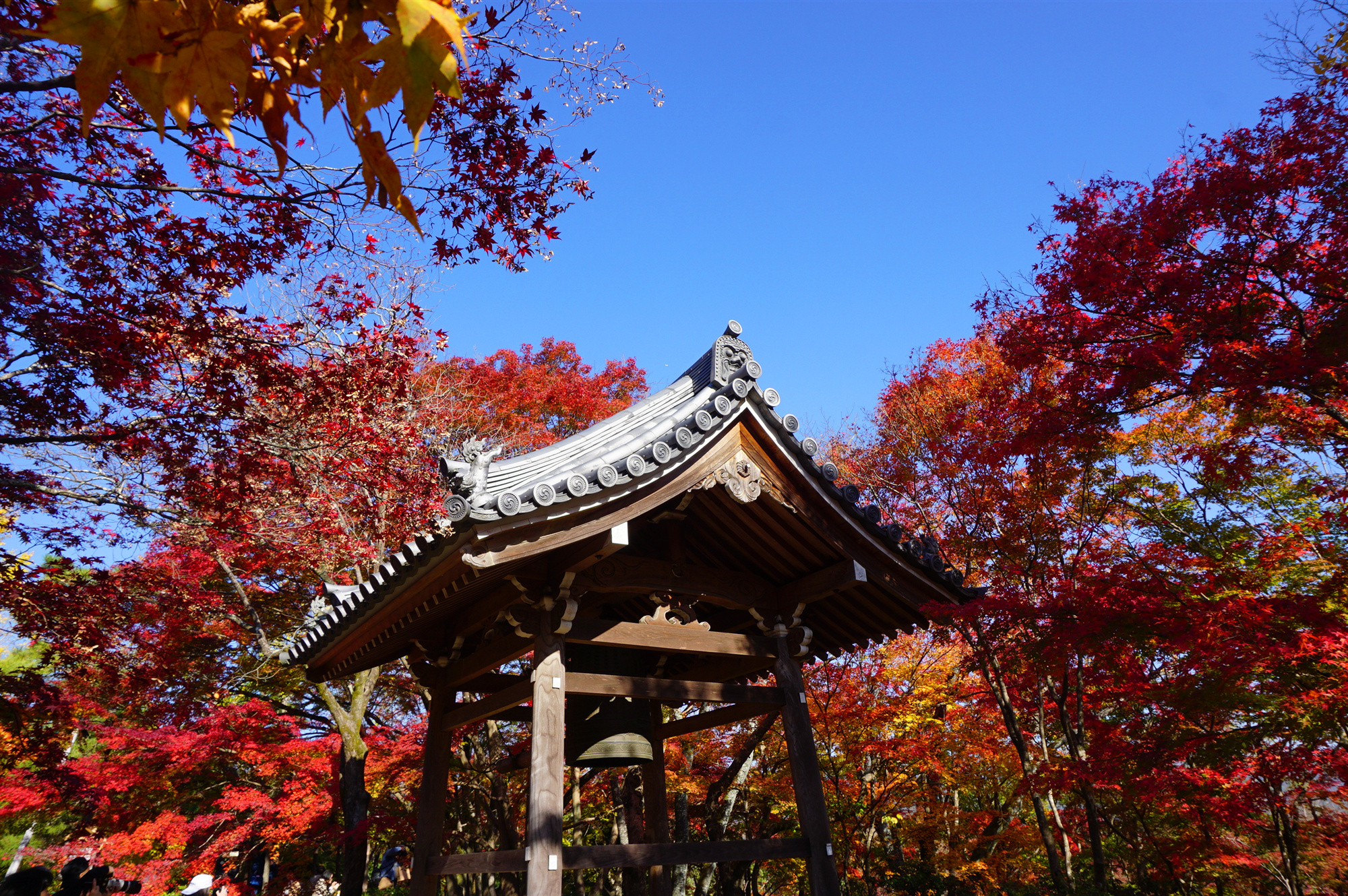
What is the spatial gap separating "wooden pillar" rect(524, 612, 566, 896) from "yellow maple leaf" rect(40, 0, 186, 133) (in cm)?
387

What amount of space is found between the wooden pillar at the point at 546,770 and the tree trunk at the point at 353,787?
23.1 feet

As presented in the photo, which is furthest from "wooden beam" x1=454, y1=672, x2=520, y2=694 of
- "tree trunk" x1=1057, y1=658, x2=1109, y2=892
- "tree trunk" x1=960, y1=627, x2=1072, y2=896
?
"tree trunk" x1=1057, y1=658, x2=1109, y2=892

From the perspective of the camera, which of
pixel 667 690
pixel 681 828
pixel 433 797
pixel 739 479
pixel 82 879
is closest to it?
pixel 739 479

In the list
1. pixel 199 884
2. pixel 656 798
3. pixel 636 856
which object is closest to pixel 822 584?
pixel 636 856

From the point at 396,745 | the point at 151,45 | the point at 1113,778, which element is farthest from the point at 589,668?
the point at 396,745

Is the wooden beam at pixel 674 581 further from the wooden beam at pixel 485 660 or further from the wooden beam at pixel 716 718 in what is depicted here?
the wooden beam at pixel 716 718

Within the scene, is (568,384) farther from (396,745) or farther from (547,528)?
(547,528)

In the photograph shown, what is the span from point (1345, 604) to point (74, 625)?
12328mm

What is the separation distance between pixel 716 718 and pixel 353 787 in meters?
7.08

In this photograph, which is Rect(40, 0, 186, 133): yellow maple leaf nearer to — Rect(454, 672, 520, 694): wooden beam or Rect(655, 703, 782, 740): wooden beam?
Rect(655, 703, 782, 740): wooden beam

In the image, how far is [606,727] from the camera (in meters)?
5.52

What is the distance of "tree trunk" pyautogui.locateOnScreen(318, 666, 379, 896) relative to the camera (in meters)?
10.1

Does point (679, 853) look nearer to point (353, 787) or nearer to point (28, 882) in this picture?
point (28, 882)

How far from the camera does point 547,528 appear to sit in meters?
4.40
